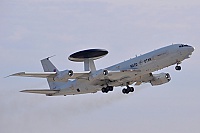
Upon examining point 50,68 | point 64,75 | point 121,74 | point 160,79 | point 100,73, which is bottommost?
point 64,75

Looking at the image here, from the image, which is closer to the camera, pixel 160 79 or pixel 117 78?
pixel 117 78

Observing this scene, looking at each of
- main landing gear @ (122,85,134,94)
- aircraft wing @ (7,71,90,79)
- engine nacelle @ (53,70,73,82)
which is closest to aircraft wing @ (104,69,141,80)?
aircraft wing @ (7,71,90,79)

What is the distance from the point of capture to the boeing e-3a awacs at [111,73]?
367ft

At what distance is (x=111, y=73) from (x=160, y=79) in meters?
10.0

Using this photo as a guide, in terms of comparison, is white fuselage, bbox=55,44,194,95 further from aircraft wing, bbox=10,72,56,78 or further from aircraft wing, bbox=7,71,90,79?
aircraft wing, bbox=10,72,56,78

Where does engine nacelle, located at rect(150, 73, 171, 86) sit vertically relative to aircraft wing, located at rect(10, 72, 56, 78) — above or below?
above

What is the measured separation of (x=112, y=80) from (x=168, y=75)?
384 inches

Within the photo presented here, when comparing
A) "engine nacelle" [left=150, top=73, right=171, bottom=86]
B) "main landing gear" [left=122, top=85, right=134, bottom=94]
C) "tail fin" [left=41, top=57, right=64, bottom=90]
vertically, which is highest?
"tail fin" [left=41, top=57, right=64, bottom=90]

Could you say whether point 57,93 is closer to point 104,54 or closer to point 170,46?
point 104,54

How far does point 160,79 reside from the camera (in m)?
121

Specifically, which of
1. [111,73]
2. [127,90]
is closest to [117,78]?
[111,73]

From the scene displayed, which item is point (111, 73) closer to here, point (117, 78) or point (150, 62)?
point (117, 78)

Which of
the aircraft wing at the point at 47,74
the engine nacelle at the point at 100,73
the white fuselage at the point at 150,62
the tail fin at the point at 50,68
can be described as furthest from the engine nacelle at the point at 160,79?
the tail fin at the point at 50,68

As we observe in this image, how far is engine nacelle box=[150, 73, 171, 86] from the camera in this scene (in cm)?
12106
